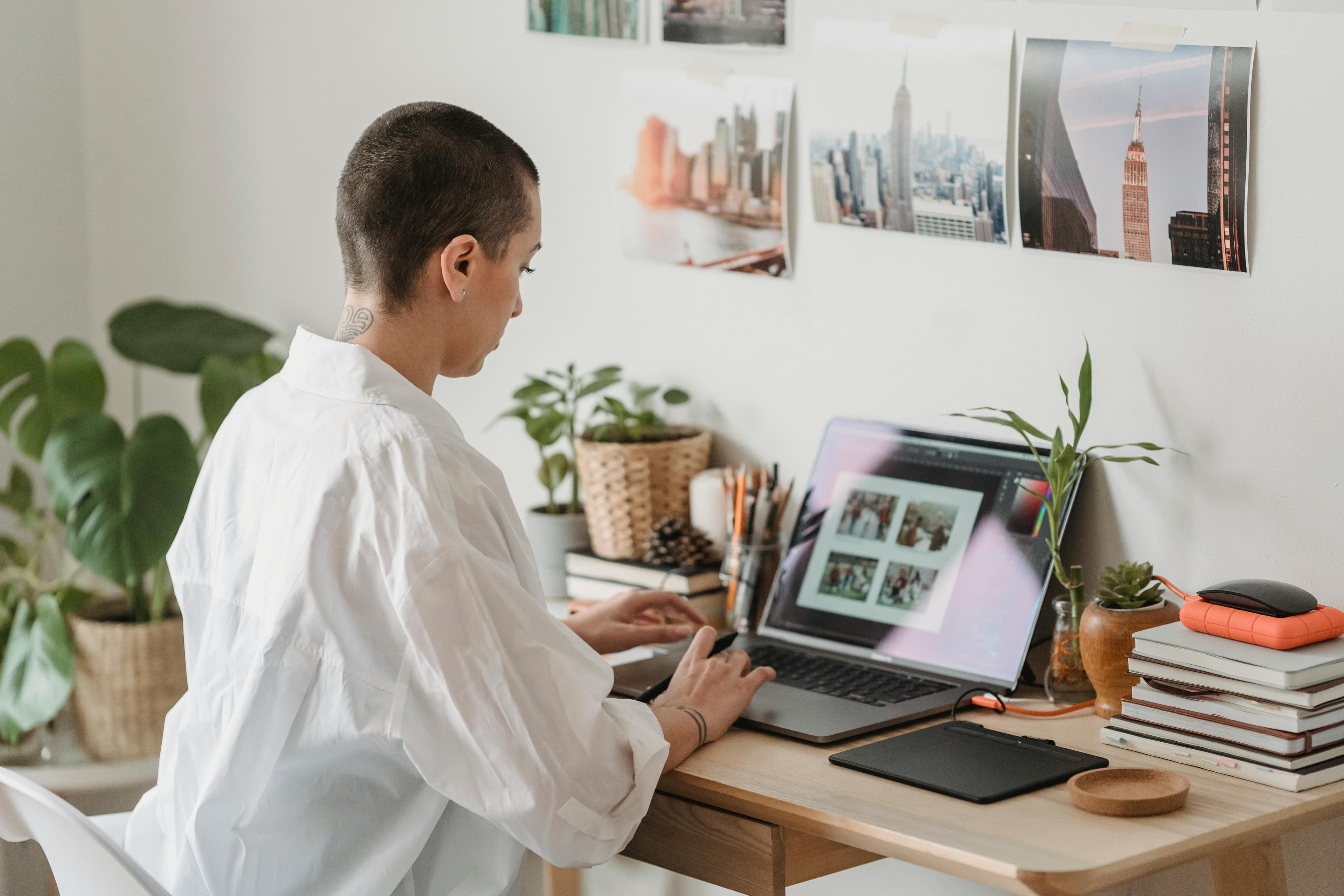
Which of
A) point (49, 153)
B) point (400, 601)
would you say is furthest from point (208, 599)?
point (49, 153)

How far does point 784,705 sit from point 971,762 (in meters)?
0.25

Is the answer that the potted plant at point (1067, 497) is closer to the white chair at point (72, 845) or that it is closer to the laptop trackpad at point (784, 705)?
the laptop trackpad at point (784, 705)

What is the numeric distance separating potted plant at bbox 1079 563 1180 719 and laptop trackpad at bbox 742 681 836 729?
0.91ft

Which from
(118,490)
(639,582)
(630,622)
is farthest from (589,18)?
(118,490)

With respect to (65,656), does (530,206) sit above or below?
above

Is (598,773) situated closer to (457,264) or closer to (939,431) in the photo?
(457,264)

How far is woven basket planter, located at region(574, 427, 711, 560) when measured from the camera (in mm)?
2088

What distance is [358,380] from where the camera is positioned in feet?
4.45

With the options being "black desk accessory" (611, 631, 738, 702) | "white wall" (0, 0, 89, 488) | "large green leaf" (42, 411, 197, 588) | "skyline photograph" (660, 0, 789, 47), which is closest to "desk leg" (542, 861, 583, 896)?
"black desk accessory" (611, 631, 738, 702)

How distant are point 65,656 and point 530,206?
152 centimetres

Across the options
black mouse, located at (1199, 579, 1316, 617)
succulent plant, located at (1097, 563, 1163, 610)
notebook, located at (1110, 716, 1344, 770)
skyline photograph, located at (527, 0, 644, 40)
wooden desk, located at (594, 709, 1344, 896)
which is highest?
skyline photograph, located at (527, 0, 644, 40)

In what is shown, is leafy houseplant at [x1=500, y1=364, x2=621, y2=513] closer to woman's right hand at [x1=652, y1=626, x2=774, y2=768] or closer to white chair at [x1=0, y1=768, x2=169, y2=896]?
woman's right hand at [x1=652, y1=626, x2=774, y2=768]

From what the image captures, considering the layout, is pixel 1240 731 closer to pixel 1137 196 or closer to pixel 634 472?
pixel 1137 196

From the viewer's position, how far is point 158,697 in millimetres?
2592
